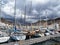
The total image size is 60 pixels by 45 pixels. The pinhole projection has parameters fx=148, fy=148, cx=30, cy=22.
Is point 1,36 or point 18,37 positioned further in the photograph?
point 18,37

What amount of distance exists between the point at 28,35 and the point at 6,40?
40.0 feet

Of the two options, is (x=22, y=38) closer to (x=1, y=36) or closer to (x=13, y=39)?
(x=13, y=39)

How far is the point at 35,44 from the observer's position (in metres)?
29.3

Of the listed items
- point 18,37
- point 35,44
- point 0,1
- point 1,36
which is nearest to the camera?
point 35,44

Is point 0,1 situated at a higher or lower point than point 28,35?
higher

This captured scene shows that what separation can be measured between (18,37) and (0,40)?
213 inches

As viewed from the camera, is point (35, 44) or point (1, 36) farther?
point (1, 36)

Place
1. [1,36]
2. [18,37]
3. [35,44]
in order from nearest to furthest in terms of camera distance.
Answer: [35,44]
[1,36]
[18,37]

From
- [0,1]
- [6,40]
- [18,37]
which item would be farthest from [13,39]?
[0,1]

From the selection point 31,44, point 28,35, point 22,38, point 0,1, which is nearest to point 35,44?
point 31,44

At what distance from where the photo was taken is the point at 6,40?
102 feet

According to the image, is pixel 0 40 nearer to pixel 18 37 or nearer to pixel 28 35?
pixel 18 37

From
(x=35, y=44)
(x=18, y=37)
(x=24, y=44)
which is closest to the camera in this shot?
(x=24, y=44)

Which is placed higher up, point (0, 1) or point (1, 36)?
point (0, 1)
